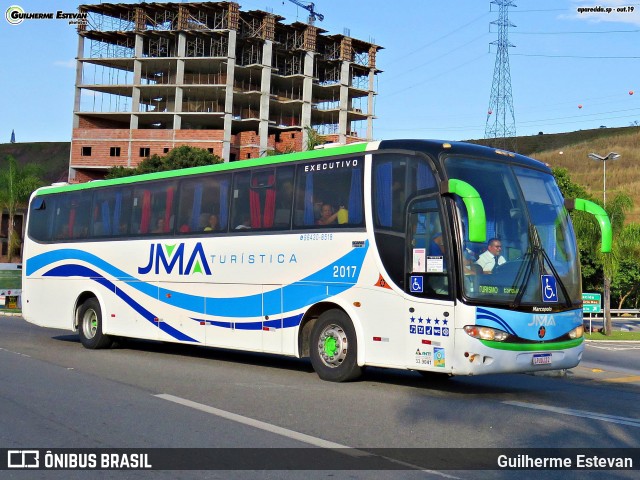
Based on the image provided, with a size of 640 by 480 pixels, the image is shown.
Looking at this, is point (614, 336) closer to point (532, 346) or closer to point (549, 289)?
point (549, 289)

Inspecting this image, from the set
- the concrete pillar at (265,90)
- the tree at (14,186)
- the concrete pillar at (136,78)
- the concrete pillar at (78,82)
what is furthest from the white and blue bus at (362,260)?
the concrete pillar at (78,82)

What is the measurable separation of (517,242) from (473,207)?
54.0 inches

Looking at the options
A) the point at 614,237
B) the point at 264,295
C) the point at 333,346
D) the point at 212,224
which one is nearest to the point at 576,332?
the point at 333,346

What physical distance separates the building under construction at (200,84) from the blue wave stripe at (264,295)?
7007 cm

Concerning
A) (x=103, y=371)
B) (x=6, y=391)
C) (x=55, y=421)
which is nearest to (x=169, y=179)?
(x=103, y=371)

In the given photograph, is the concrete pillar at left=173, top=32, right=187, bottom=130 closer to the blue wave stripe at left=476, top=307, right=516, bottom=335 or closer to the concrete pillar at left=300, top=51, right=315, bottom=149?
the concrete pillar at left=300, top=51, right=315, bottom=149

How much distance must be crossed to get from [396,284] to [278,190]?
3256 mm

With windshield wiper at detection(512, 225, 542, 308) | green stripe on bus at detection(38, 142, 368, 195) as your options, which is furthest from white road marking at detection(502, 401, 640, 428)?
green stripe on bus at detection(38, 142, 368, 195)

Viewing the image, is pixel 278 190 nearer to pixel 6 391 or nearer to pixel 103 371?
pixel 103 371

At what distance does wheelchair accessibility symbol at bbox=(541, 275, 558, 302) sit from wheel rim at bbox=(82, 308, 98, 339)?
35.4 feet

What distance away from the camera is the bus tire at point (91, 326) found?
18.6m

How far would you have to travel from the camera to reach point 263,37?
303 feet

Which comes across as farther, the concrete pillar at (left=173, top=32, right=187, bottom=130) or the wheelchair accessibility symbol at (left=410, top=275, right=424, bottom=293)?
the concrete pillar at (left=173, top=32, right=187, bottom=130)

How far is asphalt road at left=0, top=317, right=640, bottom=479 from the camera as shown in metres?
8.18
